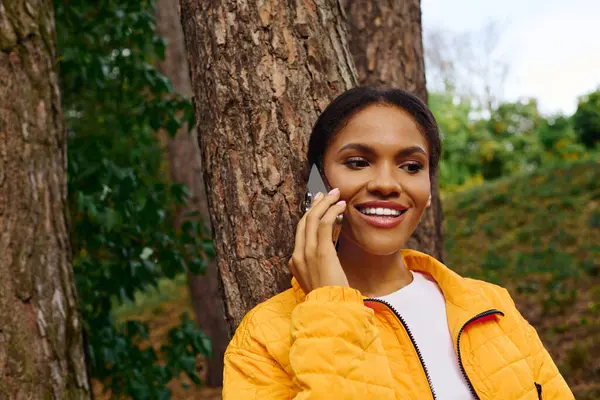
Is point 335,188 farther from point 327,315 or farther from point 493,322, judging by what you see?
point 493,322

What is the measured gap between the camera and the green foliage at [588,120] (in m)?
14.6

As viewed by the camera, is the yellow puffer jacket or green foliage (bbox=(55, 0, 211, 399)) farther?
green foliage (bbox=(55, 0, 211, 399))

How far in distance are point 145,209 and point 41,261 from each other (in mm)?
772

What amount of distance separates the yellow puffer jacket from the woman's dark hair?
433 mm

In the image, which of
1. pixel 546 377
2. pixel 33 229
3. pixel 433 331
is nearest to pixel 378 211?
pixel 433 331

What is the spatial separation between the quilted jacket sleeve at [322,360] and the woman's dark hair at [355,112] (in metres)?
0.52

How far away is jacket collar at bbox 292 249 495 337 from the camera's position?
71.4 inches

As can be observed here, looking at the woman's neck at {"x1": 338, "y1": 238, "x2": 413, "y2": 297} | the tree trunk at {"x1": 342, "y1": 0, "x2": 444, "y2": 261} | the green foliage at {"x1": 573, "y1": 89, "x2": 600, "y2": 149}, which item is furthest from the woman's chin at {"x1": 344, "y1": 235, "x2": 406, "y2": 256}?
the green foliage at {"x1": 573, "y1": 89, "x2": 600, "y2": 149}

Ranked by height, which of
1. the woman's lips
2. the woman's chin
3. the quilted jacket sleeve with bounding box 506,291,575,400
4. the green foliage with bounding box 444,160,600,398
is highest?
the woman's lips

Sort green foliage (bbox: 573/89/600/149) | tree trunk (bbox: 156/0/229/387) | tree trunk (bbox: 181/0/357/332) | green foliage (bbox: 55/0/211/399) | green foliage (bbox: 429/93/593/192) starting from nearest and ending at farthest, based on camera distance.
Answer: tree trunk (bbox: 181/0/357/332) < green foliage (bbox: 55/0/211/399) < tree trunk (bbox: 156/0/229/387) < green foliage (bbox: 573/89/600/149) < green foliage (bbox: 429/93/593/192)

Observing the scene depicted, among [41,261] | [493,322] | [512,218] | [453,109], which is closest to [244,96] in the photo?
[493,322]

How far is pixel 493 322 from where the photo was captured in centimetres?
185

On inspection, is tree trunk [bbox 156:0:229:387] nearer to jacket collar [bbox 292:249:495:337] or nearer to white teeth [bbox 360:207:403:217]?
jacket collar [bbox 292:249:495:337]

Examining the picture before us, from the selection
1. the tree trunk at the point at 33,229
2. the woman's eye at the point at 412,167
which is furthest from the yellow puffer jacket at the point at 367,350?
the tree trunk at the point at 33,229
